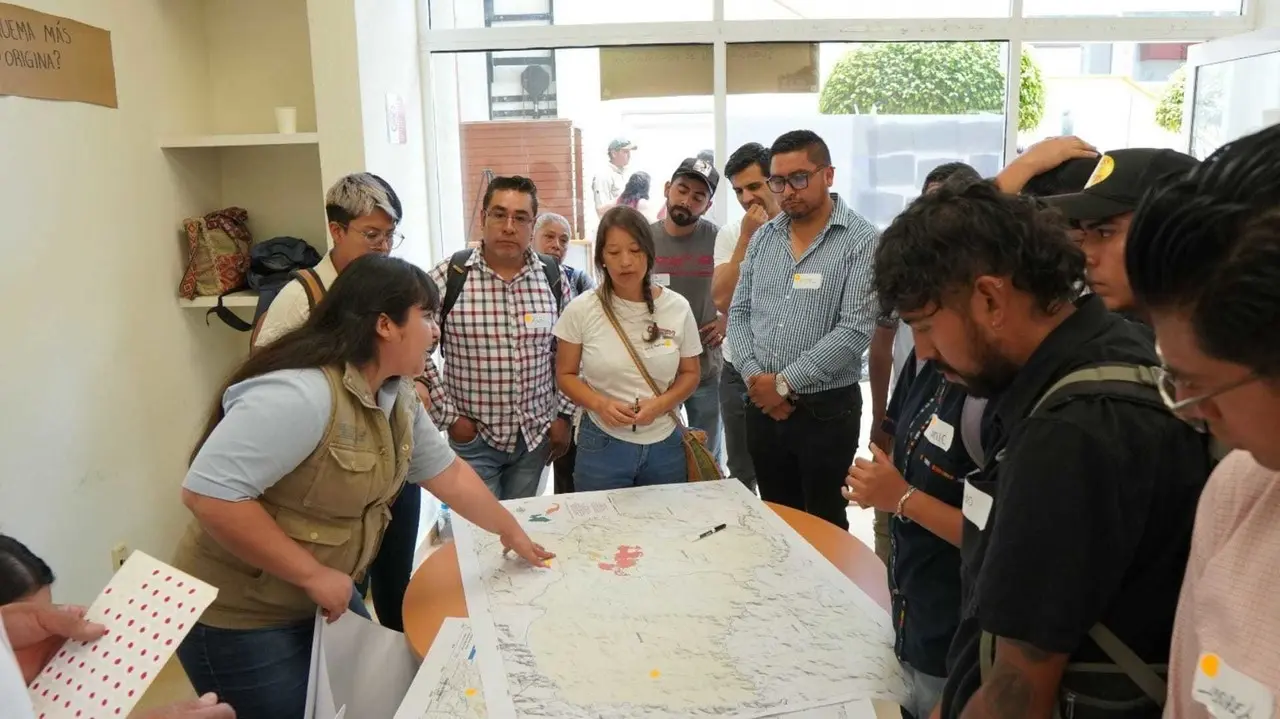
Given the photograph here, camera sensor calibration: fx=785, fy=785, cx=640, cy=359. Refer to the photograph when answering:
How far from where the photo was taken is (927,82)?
12.3 ft

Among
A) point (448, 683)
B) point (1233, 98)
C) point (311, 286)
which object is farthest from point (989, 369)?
point (1233, 98)

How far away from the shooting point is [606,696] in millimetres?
1260

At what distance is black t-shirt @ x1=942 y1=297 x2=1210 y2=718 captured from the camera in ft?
2.64

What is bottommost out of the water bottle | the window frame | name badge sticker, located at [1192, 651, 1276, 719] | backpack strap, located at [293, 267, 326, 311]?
the water bottle

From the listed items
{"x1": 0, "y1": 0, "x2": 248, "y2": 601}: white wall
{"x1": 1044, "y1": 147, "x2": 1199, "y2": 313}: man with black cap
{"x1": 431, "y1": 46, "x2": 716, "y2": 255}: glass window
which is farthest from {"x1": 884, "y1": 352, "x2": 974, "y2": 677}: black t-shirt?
{"x1": 431, "y1": 46, "x2": 716, "y2": 255}: glass window

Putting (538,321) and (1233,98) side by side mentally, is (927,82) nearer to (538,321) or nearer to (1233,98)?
(1233,98)

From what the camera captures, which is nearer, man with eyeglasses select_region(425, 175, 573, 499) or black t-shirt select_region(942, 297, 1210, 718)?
black t-shirt select_region(942, 297, 1210, 718)

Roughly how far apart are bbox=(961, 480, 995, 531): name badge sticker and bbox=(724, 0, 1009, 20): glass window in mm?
3173

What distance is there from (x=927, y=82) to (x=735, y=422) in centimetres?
201

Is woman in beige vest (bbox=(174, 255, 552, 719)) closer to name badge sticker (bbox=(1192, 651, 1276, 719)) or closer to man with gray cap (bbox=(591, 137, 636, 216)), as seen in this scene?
name badge sticker (bbox=(1192, 651, 1276, 719))

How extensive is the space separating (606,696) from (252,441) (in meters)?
0.73

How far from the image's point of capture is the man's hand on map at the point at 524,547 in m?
1.72

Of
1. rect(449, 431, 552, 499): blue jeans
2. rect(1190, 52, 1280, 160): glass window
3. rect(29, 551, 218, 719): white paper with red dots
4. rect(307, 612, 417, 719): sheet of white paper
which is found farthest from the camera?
rect(1190, 52, 1280, 160): glass window

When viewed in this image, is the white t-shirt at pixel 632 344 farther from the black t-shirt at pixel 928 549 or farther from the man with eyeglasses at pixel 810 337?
the black t-shirt at pixel 928 549
